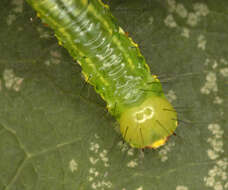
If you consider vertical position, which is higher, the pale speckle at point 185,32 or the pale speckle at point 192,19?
the pale speckle at point 192,19

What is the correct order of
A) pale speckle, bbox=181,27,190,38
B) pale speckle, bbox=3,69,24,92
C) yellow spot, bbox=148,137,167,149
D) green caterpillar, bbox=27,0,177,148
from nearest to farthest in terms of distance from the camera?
green caterpillar, bbox=27,0,177,148
yellow spot, bbox=148,137,167,149
pale speckle, bbox=3,69,24,92
pale speckle, bbox=181,27,190,38

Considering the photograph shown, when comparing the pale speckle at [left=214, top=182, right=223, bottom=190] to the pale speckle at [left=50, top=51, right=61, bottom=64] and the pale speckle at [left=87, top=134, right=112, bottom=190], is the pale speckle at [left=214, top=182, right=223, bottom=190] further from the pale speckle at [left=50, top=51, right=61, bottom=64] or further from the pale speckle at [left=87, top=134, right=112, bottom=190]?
the pale speckle at [left=50, top=51, right=61, bottom=64]

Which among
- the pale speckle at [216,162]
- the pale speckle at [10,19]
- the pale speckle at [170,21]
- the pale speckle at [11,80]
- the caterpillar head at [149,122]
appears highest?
the pale speckle at [10,19]

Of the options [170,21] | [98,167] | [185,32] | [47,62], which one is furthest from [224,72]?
[47,62]

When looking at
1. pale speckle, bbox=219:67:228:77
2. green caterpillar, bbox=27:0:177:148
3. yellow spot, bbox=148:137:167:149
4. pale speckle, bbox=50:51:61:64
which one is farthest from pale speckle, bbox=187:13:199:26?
pale speckle, bbox=50:51:61:64

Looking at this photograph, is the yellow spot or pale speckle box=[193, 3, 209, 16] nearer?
the yellow spot

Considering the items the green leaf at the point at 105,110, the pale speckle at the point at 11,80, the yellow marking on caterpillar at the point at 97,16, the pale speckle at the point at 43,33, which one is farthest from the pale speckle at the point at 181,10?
the pale speckle at the point at 11,80

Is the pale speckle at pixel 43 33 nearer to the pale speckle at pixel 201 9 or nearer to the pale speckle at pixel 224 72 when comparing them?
the pale speckle at pixel 201 9
